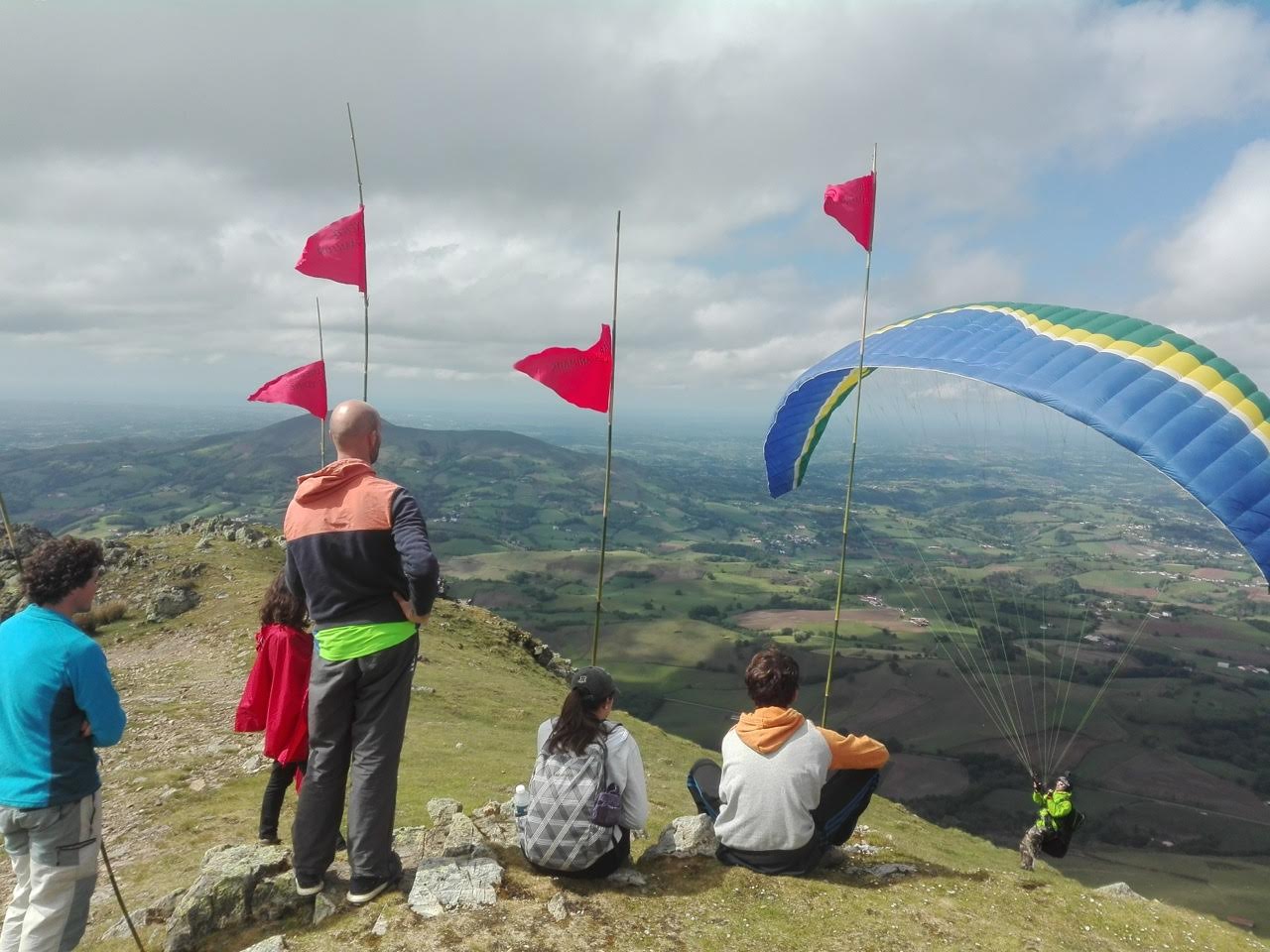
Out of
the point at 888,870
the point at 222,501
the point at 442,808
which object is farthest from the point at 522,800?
the point at 222,501

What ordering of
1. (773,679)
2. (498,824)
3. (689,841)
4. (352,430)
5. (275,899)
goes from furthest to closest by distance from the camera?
1. (498,824)
2. (689,841)
3. (773,679)
4. (275,899)
5. (352,430)

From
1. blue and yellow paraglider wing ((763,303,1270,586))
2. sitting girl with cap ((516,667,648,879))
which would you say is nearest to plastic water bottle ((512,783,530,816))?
sitting girl with cap ((516,667,648,879))

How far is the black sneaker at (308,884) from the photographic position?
197 inches

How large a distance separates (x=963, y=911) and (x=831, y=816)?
1181 mm

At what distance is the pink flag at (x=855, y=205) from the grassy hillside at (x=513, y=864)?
24.9 feet

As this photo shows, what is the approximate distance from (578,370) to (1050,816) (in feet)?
25.8

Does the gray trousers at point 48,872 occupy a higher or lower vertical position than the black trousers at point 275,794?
higher

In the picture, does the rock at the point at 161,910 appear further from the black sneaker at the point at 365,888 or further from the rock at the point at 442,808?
the rock at the point at 442,808

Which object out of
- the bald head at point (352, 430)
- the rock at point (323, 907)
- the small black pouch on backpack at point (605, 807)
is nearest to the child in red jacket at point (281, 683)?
the rock at point (323, 907)

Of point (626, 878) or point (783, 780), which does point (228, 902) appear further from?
point (783, 780)

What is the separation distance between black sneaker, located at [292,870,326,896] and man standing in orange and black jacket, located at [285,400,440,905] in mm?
203

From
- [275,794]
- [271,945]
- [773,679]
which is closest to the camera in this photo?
[271,945]

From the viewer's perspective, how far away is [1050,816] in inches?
326

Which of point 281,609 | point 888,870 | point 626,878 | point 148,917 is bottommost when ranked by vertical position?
point 148,917
